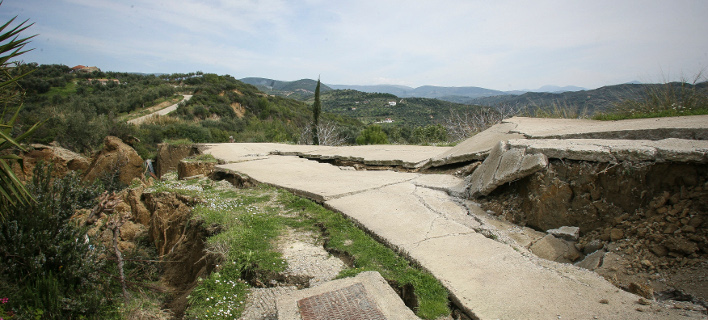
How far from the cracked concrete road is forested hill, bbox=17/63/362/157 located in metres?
7.24

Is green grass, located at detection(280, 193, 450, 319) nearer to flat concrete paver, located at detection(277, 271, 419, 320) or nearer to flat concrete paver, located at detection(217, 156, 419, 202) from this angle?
flat concrete paver, located at detection(277, 271, 419, 320)

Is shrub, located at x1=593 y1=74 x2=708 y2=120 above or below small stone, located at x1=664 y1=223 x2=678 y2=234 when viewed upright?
above

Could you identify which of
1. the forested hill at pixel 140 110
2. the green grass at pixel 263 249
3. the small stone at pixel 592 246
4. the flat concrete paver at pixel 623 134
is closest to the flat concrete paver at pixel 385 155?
the flat concrete paver at pixel 623 134

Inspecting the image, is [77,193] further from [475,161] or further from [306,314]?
[475,161]

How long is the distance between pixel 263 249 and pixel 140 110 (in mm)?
32752

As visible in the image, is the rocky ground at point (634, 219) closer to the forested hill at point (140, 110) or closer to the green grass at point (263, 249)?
the green grass at point (263, 249)

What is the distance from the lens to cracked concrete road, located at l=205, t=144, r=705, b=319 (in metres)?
2.33

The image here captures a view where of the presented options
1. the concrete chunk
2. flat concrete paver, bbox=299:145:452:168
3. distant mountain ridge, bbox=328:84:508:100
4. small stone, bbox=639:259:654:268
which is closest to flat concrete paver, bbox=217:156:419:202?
flat concrete paver, bbox=299:145:452:168

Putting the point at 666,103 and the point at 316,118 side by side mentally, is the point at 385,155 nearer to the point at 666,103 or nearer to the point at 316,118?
the point at 666,103

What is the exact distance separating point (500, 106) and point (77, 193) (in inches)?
676

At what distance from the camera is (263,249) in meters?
3.41

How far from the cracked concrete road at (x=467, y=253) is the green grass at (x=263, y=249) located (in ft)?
0.52

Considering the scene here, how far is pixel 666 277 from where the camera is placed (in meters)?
2.63

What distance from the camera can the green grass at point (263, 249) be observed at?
2.66 m
